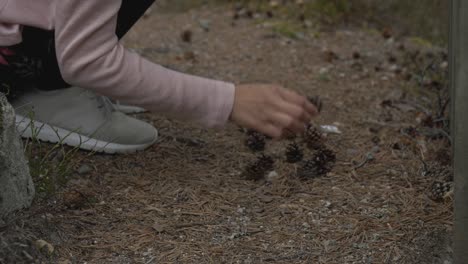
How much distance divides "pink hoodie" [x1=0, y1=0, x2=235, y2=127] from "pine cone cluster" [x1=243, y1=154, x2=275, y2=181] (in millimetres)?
398

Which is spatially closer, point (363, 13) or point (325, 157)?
point (325, 157)

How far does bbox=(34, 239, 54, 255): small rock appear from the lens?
5.71ft

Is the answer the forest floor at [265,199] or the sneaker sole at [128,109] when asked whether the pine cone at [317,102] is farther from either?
the sneaker sole at [128,109]

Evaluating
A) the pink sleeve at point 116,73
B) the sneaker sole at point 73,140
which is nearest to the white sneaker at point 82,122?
the sneaker sole at point 73,140

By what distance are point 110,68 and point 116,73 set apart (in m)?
0.02

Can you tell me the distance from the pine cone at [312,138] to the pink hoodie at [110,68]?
0.64 meters

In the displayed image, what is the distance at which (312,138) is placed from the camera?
2.43 metres

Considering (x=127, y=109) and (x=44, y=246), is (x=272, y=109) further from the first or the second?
(x=127, y=109)

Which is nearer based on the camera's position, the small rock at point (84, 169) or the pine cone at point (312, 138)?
the small rock at point (84, 169)

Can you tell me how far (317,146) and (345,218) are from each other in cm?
46

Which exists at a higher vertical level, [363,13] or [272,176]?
[272,176]

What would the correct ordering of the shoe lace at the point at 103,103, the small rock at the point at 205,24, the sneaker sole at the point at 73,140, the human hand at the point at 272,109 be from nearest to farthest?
the human hand at the point at 272,109 → the sneaker sole at the point at 73,140 → the shoe lace at the point at 103,103 → the small rock at the point at 205,24

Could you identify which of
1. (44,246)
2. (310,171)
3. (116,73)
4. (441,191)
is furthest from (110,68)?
(441,191)

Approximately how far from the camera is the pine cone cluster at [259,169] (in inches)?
87.4
